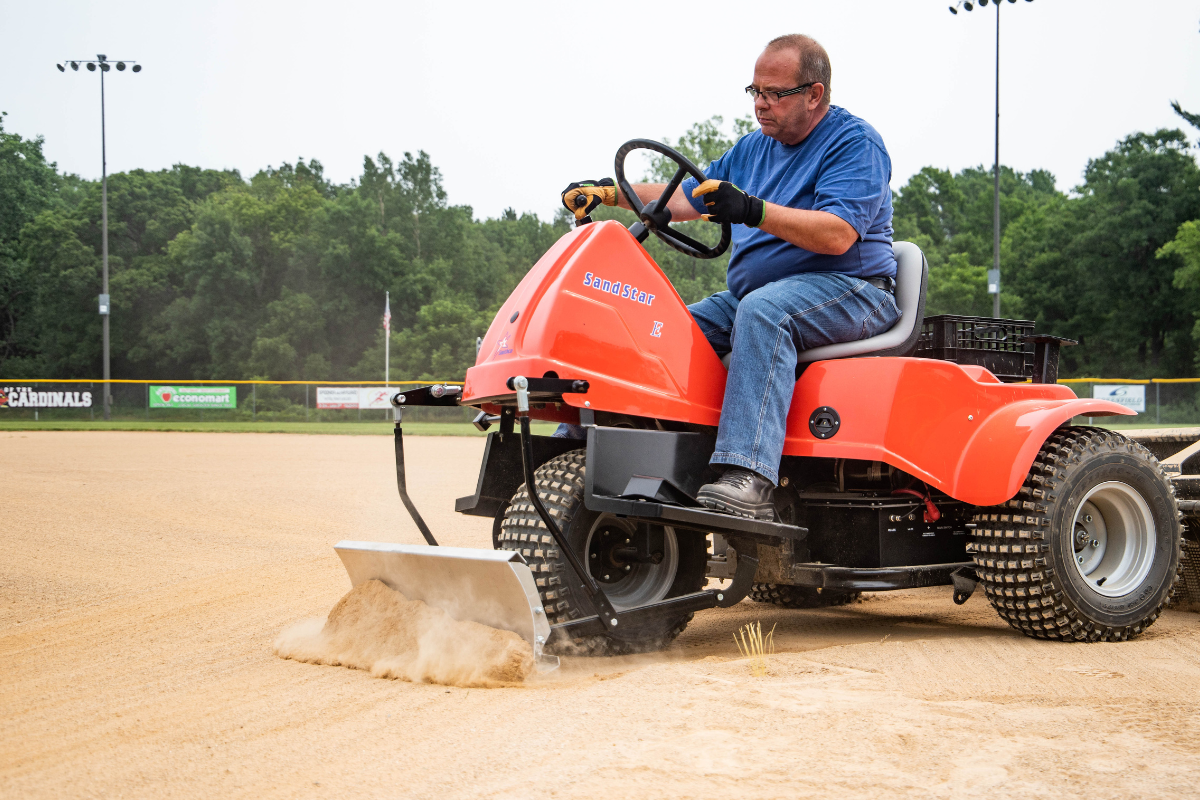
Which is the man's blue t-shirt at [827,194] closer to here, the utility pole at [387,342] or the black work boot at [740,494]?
the black work boot at [740,494]

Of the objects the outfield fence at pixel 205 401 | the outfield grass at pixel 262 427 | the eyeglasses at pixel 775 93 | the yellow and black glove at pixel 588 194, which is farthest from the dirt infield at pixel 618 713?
the outfield fence at pixel 205 401

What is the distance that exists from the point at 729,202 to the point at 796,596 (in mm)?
2435

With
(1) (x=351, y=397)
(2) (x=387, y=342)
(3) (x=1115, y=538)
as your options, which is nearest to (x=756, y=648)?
(3) (x=1115, y=538)

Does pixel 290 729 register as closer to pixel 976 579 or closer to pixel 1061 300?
pixel 976 579

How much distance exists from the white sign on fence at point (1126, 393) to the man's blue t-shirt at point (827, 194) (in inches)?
1024

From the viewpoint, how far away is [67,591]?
564 cm

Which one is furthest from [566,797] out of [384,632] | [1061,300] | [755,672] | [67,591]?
[1061,300]

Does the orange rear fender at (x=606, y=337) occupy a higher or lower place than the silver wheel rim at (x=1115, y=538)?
higher

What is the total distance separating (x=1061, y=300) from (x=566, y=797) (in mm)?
47006

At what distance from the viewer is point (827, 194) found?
3.82 metres

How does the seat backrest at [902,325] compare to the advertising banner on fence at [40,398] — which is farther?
the advertising banner on fence at [40,398]

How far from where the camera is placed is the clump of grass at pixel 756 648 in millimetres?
3404

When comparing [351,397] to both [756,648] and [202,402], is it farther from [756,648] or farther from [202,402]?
[756,648]

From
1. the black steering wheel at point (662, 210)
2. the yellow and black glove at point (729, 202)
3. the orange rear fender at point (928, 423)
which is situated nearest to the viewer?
the yellow and black glove at point (729, 202)
